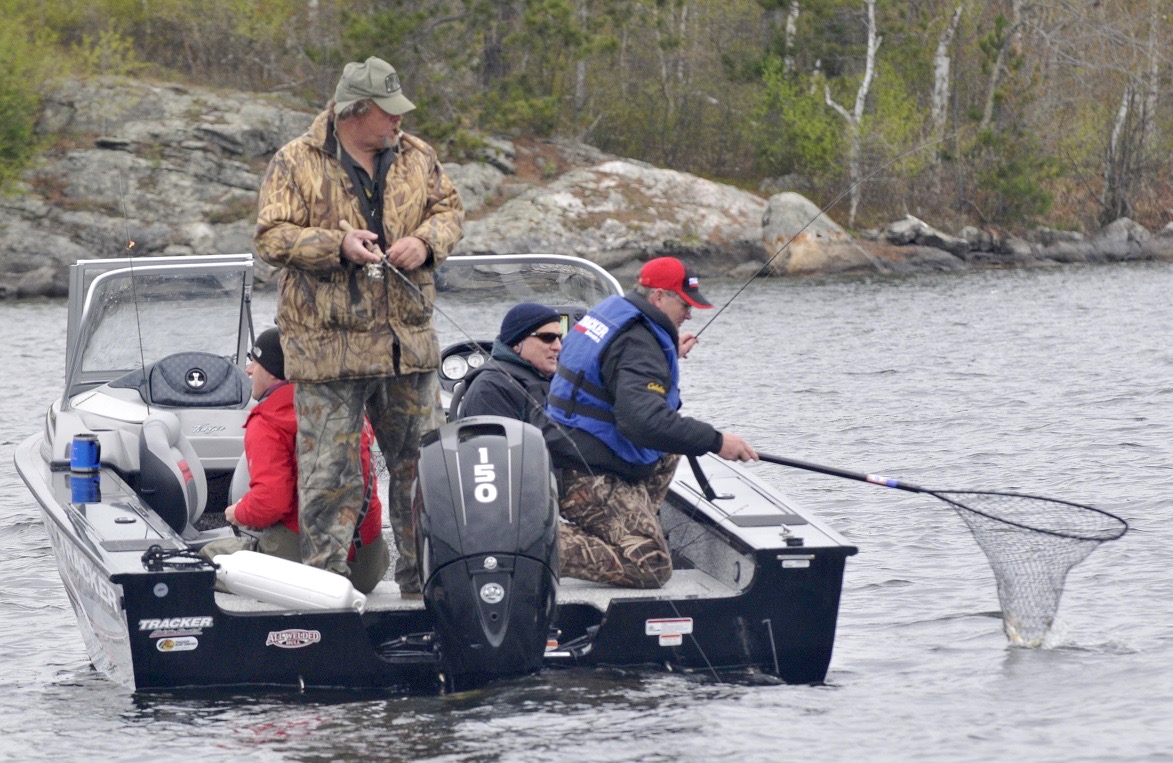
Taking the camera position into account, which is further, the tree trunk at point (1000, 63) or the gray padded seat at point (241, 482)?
the tree trunk at point (1000, 63)

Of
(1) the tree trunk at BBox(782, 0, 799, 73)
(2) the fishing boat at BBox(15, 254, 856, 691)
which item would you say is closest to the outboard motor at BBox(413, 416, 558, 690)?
(2) the fishing boat at BBox(15, 254, 856, 691)

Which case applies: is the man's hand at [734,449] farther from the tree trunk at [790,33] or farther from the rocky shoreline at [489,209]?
the tree trunk at [790,33]

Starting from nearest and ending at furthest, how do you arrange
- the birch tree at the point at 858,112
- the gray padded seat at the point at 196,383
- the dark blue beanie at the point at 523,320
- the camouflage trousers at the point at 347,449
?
the camouflage trousers at the point at 347,449 < the dark blue beanie at the point at 523,320 < the gray padded seat at the point at 196,383 < the birch tree at the point at 858,112

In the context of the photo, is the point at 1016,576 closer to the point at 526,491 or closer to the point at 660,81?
the point at 526,491

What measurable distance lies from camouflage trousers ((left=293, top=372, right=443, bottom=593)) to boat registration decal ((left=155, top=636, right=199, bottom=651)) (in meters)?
0.46

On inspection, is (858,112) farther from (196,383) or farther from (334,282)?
(334,282)

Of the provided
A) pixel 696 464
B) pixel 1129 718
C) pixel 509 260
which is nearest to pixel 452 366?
pixel 509 260

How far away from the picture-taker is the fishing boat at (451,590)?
4527mm

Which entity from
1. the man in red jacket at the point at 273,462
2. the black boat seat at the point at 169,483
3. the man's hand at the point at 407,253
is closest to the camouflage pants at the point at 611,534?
the man in red jacket at the point at 273,462

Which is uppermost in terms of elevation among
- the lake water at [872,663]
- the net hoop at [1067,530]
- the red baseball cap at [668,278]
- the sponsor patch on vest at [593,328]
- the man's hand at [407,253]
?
the man's hand at [407,253]

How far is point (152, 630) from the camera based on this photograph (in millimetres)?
4711

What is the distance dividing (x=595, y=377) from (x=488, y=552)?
3.01 ft

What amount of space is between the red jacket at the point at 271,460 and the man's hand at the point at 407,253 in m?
0.62

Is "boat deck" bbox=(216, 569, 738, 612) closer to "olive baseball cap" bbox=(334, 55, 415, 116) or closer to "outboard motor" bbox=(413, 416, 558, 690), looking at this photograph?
"outboard motor" bbox=(413, 416, 558, 690)
